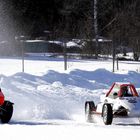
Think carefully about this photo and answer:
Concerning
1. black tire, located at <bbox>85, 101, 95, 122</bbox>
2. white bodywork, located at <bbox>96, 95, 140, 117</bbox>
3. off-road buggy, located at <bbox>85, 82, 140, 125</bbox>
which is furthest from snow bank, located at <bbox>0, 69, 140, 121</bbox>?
white bodywork, located at <bbox>96, 95, 140, 117</bbox>

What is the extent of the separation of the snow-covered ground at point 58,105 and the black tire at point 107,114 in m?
0.30

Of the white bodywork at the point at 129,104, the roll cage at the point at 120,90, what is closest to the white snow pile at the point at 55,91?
the roll cage at the point at 120,90

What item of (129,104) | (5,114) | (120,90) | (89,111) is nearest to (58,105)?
(89,111)

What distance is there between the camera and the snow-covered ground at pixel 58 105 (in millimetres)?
11516

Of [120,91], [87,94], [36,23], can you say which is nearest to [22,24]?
[36,23]

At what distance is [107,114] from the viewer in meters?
15.9

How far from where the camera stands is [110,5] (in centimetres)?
6322

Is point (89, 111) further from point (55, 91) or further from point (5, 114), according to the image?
point (55, 91)

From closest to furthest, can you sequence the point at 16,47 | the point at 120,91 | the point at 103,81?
the point at 120,91, the point at 103,81, the point at 16,47

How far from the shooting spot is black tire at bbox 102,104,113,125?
1590cm

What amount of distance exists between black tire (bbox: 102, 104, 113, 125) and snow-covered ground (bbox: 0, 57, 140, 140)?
30 cm

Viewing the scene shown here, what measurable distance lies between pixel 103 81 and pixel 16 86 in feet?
18.4

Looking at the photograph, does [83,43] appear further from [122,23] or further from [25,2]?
[25,2]

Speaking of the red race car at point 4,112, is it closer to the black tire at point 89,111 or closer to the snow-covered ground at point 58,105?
the snow-covered ground at point 58,105
